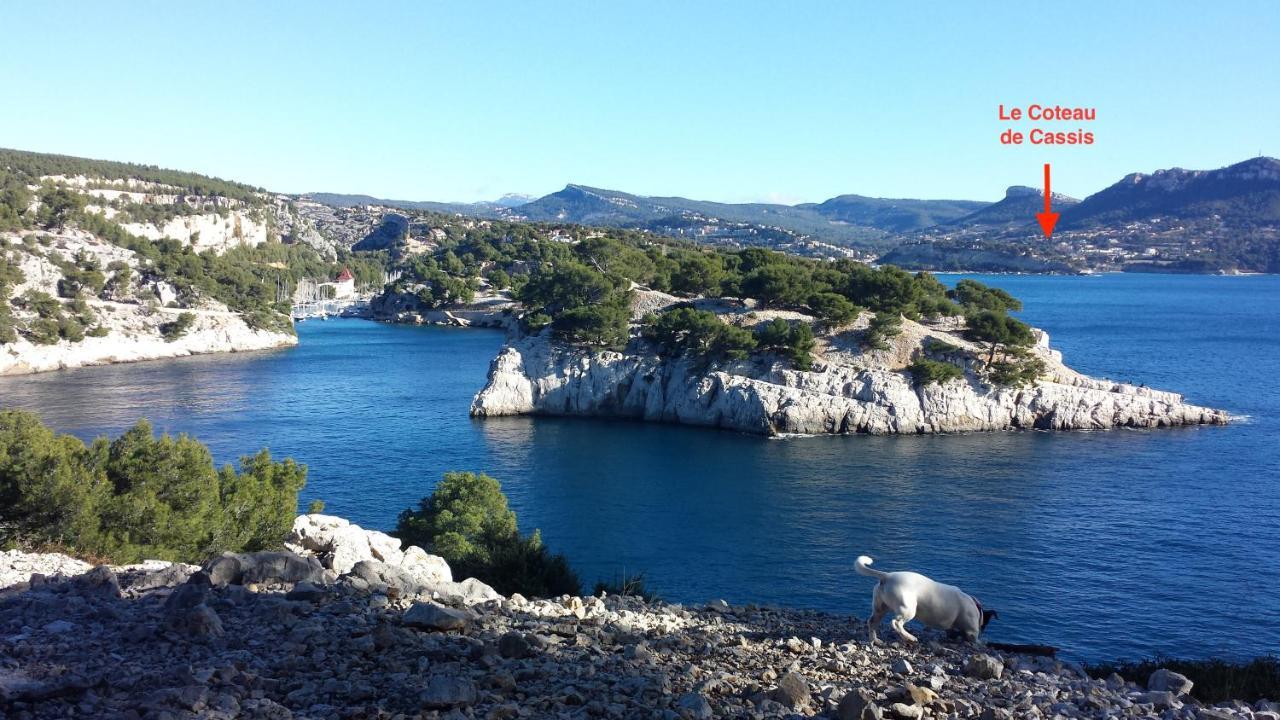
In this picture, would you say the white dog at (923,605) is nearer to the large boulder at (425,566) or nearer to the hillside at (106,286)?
the large boulder at (425,566)

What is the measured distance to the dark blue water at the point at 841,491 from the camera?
2886cm

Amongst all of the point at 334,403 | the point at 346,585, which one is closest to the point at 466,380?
the point at 334,403

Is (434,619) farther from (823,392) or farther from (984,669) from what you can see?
(823,392)

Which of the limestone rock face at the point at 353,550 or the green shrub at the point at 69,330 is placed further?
the green shrub at the point at 69,330

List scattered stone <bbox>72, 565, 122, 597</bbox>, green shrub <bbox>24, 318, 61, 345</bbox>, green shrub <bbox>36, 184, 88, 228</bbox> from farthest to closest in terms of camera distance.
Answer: green shrub <bbox>36, 184, 88, 228</bbox>, green shrub <bbox>24, 318, 61, 345</bbox>, scattered stone <bbox>72, 565, 122, 597</bbox>

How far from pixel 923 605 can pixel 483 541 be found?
14.8m

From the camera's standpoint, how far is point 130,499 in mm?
19938

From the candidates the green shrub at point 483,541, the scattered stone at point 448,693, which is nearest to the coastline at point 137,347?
the green shrub at point 483,541

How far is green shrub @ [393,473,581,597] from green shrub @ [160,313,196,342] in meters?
75.6

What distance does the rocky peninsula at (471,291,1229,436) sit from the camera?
182ft

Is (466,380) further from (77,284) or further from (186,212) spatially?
(186,212)

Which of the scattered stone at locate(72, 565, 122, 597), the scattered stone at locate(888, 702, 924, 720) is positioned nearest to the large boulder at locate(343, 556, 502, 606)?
the scattered stone at locate(72, 565, 122, 597)

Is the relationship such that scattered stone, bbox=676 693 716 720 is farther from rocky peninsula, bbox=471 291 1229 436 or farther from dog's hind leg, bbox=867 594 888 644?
rocky peninsula, bbox=471 291 1229 436

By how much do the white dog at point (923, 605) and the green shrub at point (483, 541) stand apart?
28.6ft
